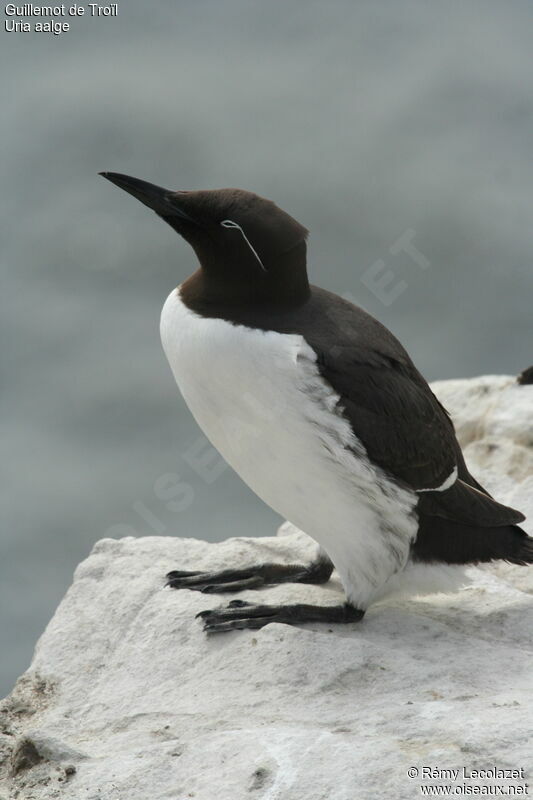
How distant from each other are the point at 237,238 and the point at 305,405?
598mm

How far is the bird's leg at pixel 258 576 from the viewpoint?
16.2ft

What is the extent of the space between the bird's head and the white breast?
6.2 inches

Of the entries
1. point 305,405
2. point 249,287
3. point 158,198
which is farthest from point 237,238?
point 305,405

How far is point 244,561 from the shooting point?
5.25m

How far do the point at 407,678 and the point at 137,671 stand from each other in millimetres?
978

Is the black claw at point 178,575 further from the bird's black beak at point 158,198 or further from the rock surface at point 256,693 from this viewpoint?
the bird's black beak at point 158,198

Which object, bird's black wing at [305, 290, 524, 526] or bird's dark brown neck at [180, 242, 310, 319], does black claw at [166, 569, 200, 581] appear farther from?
bird's dark brown neck at [180, 242, 310, 319]

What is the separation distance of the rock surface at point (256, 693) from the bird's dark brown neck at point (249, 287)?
3.71 ft

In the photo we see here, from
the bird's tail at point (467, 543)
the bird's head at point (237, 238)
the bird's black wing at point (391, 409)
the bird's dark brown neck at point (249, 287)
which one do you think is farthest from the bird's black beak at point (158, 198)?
the bird's tail at point (467, 543)

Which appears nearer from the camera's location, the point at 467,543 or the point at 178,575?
the point at 467,543

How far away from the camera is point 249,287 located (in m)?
4.31

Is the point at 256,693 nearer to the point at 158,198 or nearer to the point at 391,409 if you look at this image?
the point at 391,409

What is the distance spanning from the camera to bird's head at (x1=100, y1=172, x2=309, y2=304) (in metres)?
4.20

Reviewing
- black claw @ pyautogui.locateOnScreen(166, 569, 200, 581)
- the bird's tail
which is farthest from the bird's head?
black claw @ pyautogui.locateOnScreen(166, 569, 200, 581)
